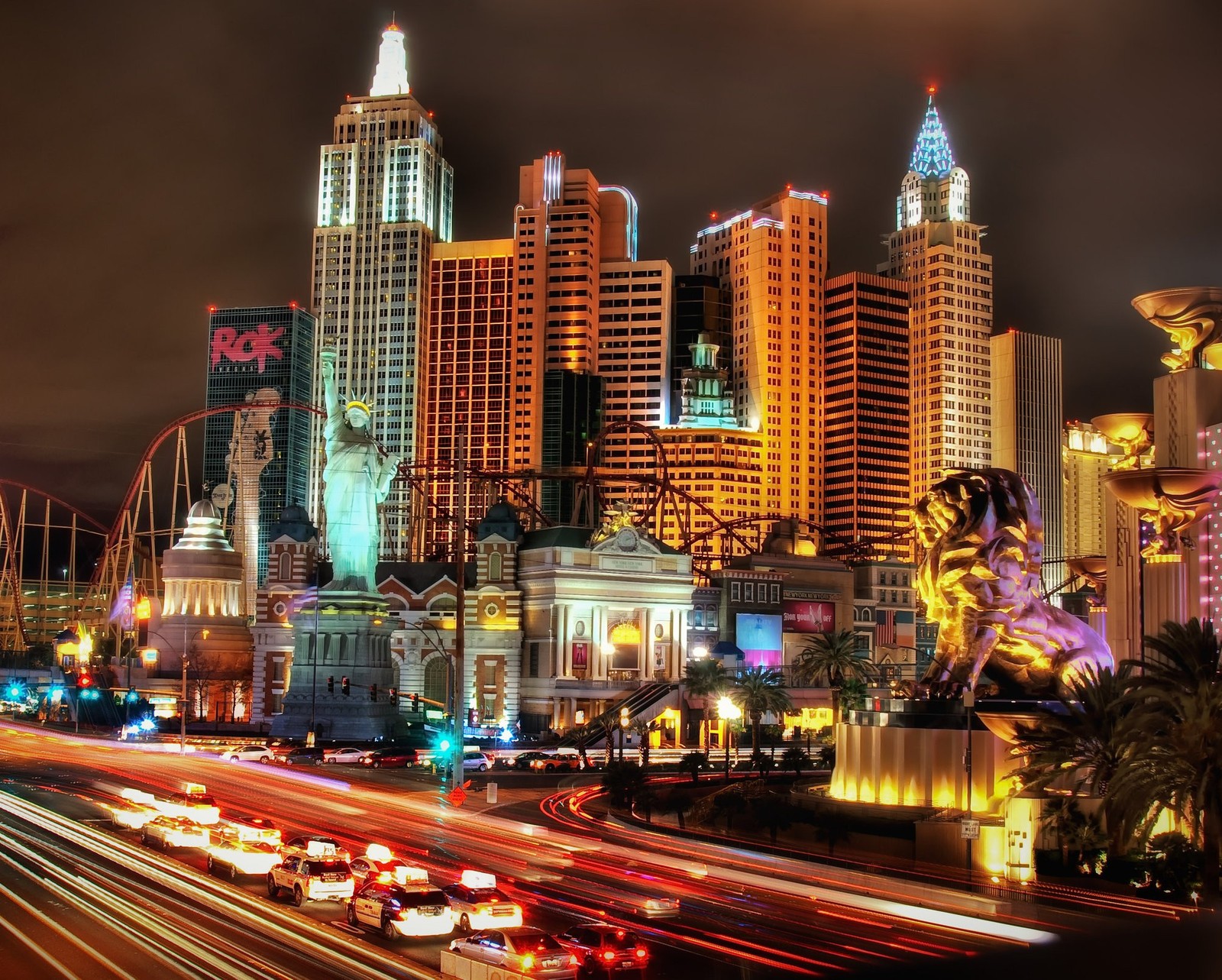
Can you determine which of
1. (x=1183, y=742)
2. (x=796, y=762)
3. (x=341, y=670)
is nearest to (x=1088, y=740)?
(x=1183, y=742)

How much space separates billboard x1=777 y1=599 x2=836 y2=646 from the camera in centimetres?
12088

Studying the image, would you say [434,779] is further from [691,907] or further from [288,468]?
[288,468]

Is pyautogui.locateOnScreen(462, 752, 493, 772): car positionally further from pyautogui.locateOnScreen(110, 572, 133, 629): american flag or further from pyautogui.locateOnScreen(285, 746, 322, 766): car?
pyautogui.locateOnScreen(110, 572, 133, 629): american flag

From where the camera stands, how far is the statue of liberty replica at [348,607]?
297 ft

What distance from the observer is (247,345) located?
197m

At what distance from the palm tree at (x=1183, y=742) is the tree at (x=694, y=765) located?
98.1ft

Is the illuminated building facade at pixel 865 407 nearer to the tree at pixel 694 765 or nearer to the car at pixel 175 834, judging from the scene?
the tree at pixel 694 765

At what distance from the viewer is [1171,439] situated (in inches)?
1891

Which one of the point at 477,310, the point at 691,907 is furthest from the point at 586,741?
the point at 477,310

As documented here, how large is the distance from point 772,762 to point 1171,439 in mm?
30404

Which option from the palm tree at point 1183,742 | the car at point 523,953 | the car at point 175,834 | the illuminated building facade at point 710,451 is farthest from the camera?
the illuminated building facade at point 710,451

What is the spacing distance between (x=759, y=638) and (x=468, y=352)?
A: 85186mm

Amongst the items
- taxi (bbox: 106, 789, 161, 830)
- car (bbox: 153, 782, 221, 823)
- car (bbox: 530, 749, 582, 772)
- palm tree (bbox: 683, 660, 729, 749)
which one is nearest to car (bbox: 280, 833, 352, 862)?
car (bbox: 153, 782, 221, 823)

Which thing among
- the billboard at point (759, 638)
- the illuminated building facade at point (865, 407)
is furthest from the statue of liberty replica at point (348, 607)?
the illuminated building facade at point (865, 407)
